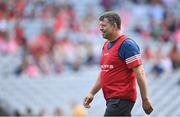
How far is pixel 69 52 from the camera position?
19094 millimetres

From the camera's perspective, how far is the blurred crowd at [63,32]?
1873cm

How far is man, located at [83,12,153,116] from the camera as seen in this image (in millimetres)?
7625

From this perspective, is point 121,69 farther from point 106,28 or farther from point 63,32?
point 63,32

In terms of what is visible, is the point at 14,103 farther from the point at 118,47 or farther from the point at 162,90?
the point at 118,47

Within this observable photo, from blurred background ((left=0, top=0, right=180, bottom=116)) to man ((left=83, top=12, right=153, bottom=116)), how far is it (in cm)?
780

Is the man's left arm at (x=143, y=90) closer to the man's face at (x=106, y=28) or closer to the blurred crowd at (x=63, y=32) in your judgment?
the man's face at (x=106, y=28)

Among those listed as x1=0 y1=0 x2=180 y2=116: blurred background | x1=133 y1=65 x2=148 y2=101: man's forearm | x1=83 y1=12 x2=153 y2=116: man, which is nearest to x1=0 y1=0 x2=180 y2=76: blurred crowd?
x1=0 y1=0 x2=180 y2=116: blurred background

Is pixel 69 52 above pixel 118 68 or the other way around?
the other way around

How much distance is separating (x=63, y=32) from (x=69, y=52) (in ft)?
3.92

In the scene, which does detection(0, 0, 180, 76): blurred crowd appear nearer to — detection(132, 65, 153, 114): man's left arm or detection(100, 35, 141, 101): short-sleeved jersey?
detection(100, 35, 141, 101): short-sleeved jersey

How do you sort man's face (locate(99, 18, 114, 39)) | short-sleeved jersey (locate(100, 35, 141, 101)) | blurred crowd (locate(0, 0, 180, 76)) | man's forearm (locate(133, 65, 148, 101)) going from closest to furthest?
1. man's forearm (locate(133, 65, 148, 101))
2. short-sleeved jersey (locate(100, 35, 141, 101))
3. man's face (locate(99, 18, 114, 39))
4. blurred crowd (locate(0, 0, 180, 76))

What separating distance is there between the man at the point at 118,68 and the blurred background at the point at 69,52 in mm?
7801

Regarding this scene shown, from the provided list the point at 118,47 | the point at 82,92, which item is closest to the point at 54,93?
the point at 82,92

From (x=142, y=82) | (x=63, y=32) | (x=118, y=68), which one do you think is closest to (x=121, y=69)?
(x=118, y=68)
